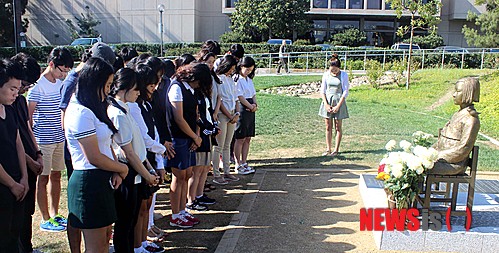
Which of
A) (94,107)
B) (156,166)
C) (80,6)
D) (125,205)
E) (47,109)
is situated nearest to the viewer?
(94,107)

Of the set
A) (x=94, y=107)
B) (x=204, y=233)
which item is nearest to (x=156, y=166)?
(x=204, y=233)

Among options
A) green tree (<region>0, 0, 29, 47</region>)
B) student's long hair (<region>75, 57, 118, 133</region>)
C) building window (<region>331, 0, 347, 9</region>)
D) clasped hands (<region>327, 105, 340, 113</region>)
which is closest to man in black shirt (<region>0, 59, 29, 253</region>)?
student's long hair (<region>75, 57, 118, 133</region>)

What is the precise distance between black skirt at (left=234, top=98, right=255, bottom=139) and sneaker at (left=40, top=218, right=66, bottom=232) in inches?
120

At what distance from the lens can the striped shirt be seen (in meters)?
4.76

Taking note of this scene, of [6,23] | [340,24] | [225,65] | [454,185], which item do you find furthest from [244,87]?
[6,23]

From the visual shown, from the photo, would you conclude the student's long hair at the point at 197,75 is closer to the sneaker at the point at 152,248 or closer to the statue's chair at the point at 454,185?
the sneaker at the point at 152,248

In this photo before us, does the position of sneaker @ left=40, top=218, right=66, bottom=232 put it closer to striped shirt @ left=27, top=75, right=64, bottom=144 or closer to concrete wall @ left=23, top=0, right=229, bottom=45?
striped shirt @ left=27, top=75, right=64, bottom=144

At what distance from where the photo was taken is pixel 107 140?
3379 millimetres

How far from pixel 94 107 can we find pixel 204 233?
2.18 metres

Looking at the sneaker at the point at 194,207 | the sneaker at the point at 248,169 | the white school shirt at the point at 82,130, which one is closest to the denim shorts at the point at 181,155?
the sneaker at the point at 194,207

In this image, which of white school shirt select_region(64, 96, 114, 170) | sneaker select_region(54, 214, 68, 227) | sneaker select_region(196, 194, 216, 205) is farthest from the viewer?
sneaker select_region(196, 194, 216, 205)

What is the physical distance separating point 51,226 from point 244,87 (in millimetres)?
3471

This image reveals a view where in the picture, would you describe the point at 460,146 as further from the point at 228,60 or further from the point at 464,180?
the point at 228,60

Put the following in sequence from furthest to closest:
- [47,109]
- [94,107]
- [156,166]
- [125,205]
A: [47,109] → [156,166] → [125,205] → [94,107]
